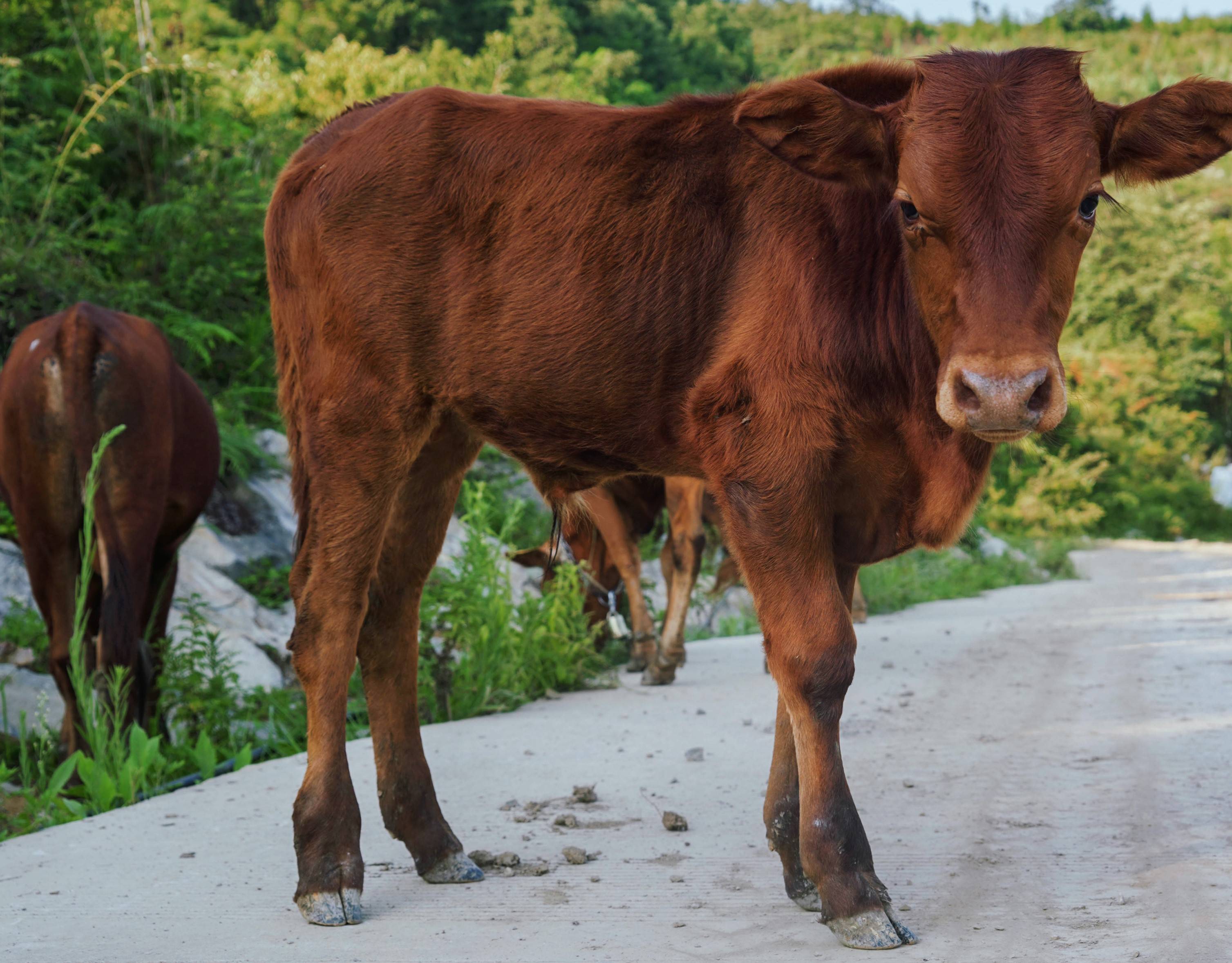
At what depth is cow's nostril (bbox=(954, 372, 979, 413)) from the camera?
9.47 feet

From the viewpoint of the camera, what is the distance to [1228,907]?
129 inches

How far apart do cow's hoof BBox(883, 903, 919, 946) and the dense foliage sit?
1556mm

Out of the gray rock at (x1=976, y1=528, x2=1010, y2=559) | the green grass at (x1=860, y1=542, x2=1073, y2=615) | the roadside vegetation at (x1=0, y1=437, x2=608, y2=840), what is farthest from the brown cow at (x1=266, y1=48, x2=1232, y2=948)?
the gray rock at (x1=976, y1=528, x2=1010, y2=559)

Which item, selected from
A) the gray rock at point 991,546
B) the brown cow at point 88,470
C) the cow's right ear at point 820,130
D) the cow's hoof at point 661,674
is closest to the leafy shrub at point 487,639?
the cow's hoof at point 661,674

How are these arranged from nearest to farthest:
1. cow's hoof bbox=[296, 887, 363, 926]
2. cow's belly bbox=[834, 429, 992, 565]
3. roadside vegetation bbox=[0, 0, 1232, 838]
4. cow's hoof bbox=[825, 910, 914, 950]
→ cow's hoof bbox=[825, 910, 914, 950] → cow's belly bbox=[834, 429, 992, 565] → cow's hoof bbox=[296, 887, 363, 926] → roadside vegetation bbox=[0, 0, 1232, 838]

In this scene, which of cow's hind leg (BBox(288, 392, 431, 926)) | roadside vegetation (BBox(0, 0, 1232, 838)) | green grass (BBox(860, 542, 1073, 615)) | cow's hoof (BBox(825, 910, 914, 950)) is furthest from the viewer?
green grass (BBox(860, 542, 1073, 615))

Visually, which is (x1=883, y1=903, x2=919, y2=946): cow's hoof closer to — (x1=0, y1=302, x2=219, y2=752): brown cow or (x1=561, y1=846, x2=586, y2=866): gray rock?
(x1=561, y1=846, x2=586, y2=866): gray rock

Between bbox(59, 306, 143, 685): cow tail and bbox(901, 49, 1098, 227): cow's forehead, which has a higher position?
bbox(901, 49, 1098, 227): cow's forehead

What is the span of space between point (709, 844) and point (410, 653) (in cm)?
124

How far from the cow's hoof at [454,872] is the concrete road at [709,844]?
0.05 meters

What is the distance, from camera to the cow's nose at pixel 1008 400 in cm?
284

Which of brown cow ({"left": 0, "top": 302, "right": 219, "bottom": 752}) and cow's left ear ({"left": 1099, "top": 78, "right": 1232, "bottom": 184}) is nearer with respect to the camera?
cow's left ear ({"left": 1099, "top": 78, "right": 1232, "bottom": 184})

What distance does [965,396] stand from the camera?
2922mm

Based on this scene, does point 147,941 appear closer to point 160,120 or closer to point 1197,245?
point 160,120
